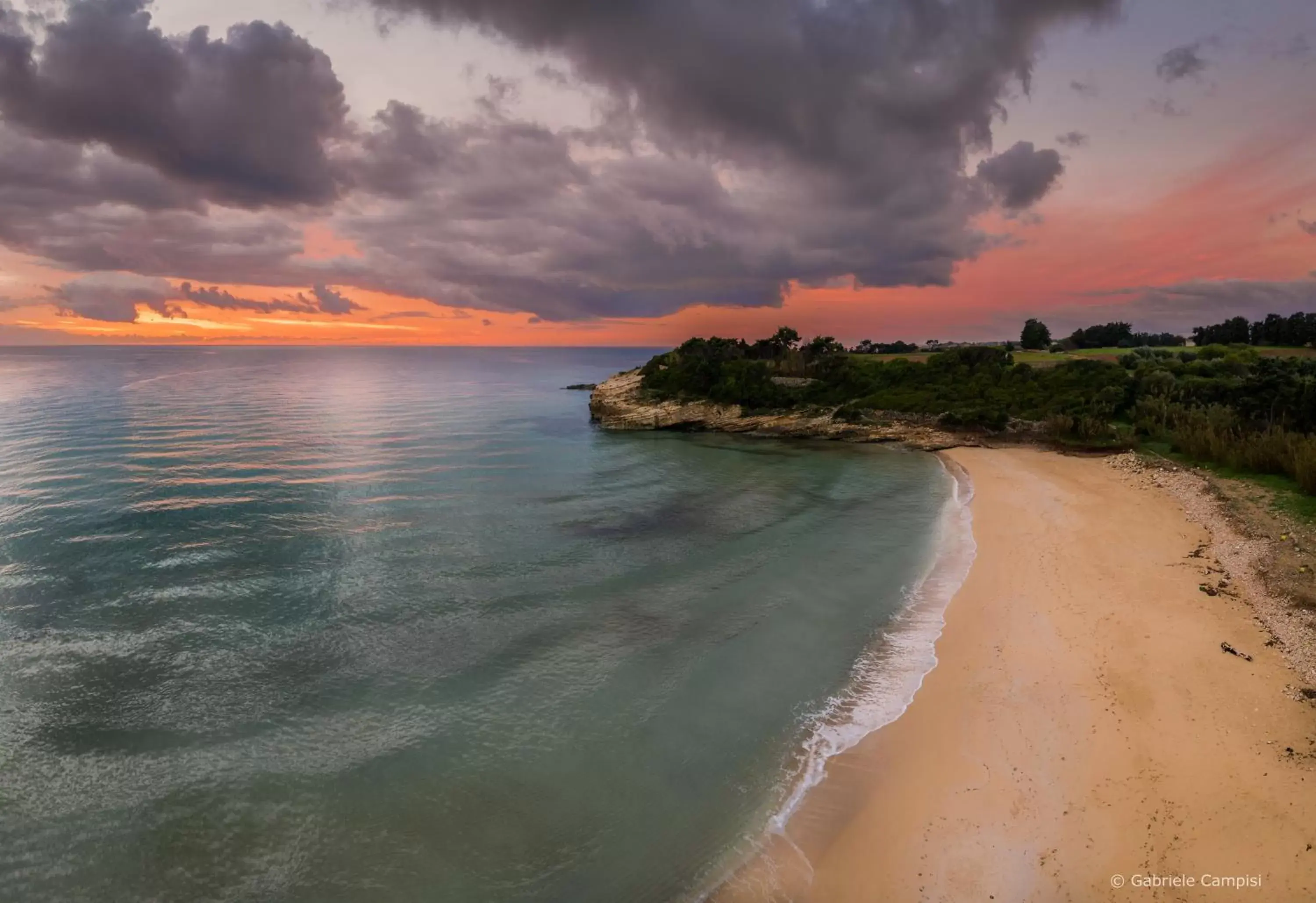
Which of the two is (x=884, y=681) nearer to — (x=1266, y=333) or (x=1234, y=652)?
(x=1234, y=652)

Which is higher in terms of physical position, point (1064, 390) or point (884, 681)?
point (1064, 390)

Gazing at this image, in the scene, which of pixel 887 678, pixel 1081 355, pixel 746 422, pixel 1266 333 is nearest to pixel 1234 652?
pixel 887 678

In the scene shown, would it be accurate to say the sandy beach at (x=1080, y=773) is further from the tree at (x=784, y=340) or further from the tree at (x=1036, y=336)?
the tree at (x=1036, y=336)

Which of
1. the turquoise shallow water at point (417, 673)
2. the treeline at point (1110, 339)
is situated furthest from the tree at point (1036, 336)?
the turquoise shallow water at point (417, 673)

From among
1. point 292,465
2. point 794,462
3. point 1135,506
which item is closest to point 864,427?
point 794,462

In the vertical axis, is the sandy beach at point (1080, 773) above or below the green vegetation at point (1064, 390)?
below

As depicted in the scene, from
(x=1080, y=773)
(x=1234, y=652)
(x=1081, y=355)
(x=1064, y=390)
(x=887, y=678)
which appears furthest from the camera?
(x=1081, y=355)

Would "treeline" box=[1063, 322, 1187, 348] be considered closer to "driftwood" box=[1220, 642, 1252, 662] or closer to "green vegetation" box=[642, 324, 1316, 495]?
"green vegetation" box=[642, 324, 1316, 495]
